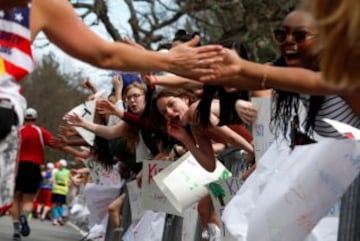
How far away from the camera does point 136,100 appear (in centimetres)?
923

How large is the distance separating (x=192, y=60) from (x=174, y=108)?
10.9ft

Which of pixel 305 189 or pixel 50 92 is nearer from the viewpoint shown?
pixel 305 189

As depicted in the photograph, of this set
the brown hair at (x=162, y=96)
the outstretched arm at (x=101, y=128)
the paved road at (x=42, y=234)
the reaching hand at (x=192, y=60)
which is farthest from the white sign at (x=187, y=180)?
the paved road at (x=42, y=234)

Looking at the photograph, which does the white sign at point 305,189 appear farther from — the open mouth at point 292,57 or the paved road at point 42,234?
the paved road at point 42,234

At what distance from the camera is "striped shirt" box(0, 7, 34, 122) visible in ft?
11.9

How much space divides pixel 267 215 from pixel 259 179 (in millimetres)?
865

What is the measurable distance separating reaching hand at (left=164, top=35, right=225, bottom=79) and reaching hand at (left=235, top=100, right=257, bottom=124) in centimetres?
196

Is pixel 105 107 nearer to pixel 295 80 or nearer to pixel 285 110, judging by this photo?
pixel 285 110

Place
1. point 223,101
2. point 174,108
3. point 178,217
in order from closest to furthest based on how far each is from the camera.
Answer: point 223,101 < point 174,108 < point 178,217

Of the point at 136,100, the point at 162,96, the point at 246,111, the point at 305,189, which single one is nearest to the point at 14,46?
the point at 305,189

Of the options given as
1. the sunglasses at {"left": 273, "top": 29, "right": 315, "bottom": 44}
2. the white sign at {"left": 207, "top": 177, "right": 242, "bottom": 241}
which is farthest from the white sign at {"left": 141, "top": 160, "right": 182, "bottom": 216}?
the sunglasses at {"left": 273, "top": 29, "right": 315, "bottom": 44}

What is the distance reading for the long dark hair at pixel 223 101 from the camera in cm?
522

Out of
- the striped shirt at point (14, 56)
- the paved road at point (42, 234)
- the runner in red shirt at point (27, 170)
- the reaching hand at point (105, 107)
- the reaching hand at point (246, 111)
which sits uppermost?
the striped shirt at point (14, 56)

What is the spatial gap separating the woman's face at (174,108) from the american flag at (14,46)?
3.45m
